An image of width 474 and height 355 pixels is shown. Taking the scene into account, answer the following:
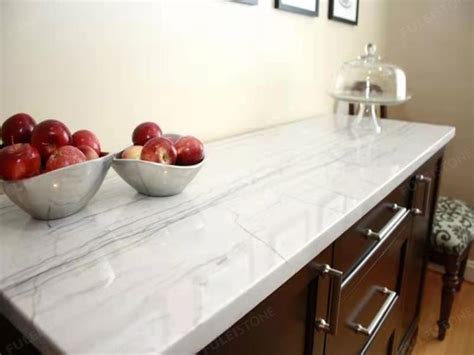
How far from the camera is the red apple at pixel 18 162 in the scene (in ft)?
1.89

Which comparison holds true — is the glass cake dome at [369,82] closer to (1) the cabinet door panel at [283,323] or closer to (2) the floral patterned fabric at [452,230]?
(2) the floral patterned fabric at [452,230]

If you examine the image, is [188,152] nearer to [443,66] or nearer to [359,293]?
[359,293]

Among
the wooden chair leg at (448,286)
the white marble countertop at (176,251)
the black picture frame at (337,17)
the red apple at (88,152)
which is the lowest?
the wooden chair leg at (448,286)

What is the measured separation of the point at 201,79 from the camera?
46.2 inches

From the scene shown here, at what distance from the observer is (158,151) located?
2.37 feet

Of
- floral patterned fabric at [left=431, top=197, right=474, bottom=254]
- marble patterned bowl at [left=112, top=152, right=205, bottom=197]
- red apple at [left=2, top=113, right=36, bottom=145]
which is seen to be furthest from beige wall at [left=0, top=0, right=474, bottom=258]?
floral patterned fabric at [left=431, top=197, right=474, bottom=254]

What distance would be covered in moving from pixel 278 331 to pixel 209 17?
35.2 inches

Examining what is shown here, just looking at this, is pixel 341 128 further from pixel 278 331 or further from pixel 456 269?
pixel 278 331

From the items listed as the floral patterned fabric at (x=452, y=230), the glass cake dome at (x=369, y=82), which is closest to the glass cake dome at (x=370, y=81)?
the glass cake dome at (x=369, y=82)

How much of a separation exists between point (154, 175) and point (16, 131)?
24 centimetres

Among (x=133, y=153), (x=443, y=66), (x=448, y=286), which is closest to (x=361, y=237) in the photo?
(x=133, y=153)

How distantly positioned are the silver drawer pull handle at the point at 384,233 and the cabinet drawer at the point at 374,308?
0.03 meters

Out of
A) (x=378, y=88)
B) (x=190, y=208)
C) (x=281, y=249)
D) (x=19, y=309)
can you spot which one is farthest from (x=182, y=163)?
(x=378, y=88)

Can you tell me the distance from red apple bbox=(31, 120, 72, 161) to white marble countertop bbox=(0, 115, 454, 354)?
0.40ft
